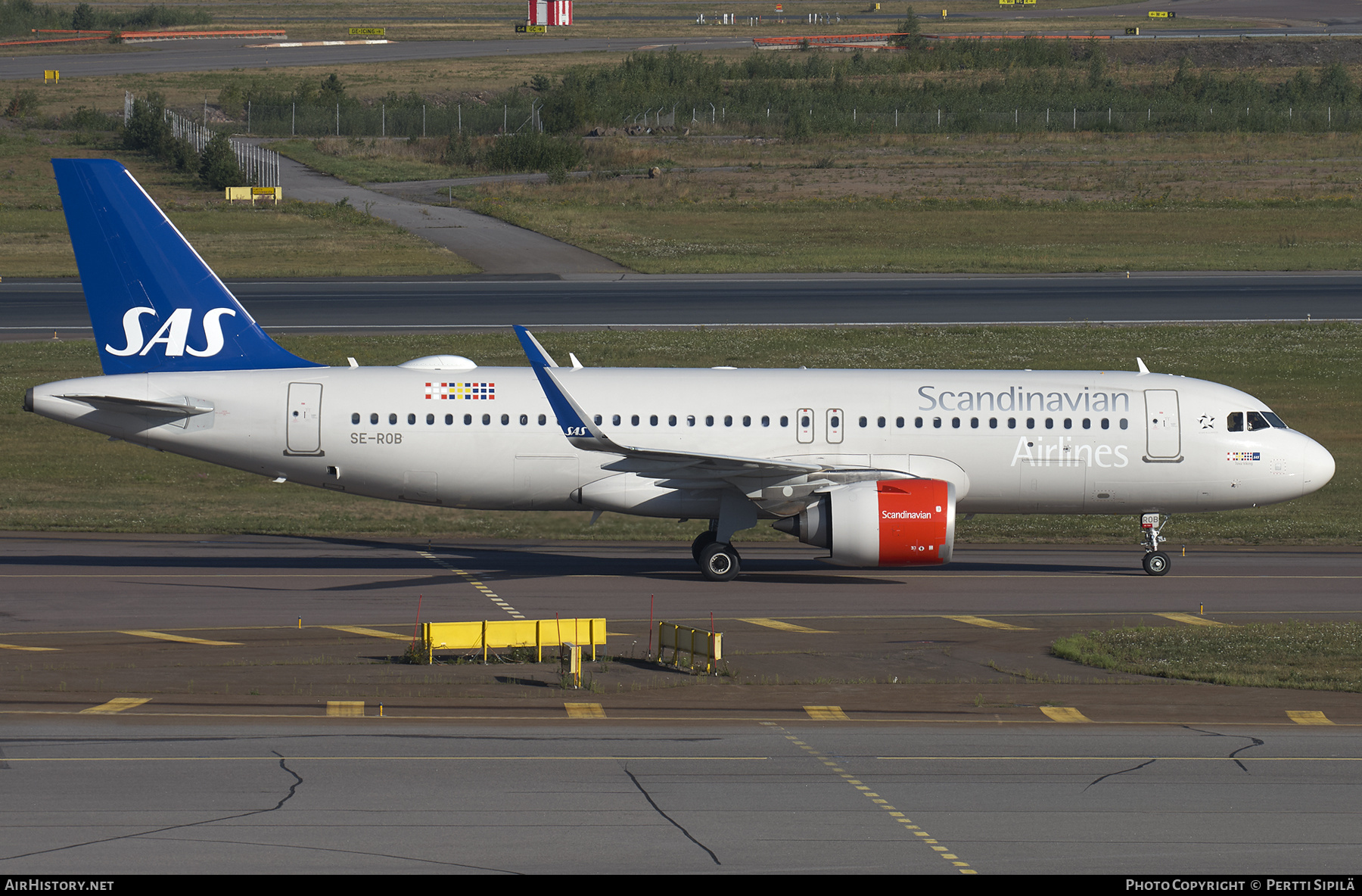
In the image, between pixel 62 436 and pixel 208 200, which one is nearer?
pixel 62 436

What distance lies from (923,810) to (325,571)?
18.9 meters

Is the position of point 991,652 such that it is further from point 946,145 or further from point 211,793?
point 946,145

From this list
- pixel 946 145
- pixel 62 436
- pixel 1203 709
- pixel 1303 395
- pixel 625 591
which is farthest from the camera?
pixel 946 145

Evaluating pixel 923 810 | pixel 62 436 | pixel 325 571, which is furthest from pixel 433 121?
pixel 923 810

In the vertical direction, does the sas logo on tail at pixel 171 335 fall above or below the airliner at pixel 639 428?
above

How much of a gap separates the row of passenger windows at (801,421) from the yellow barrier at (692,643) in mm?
7904

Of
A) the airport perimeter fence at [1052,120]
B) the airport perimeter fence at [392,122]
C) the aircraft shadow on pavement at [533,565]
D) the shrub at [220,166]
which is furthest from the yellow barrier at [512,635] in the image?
the airport perimeter fence at [1052,120]

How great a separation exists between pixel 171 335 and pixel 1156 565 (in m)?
21.4

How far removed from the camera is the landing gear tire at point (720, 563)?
3169 cm

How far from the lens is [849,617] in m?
28.3

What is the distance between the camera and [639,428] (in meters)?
31.8

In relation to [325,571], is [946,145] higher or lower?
higher

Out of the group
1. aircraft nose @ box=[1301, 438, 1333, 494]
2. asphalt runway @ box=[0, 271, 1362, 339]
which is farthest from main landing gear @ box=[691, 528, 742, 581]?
asphalt runway @ box=[0, 271, 1362, 339]

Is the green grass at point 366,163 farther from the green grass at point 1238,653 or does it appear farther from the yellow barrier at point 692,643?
the green grass at point 1238,653
